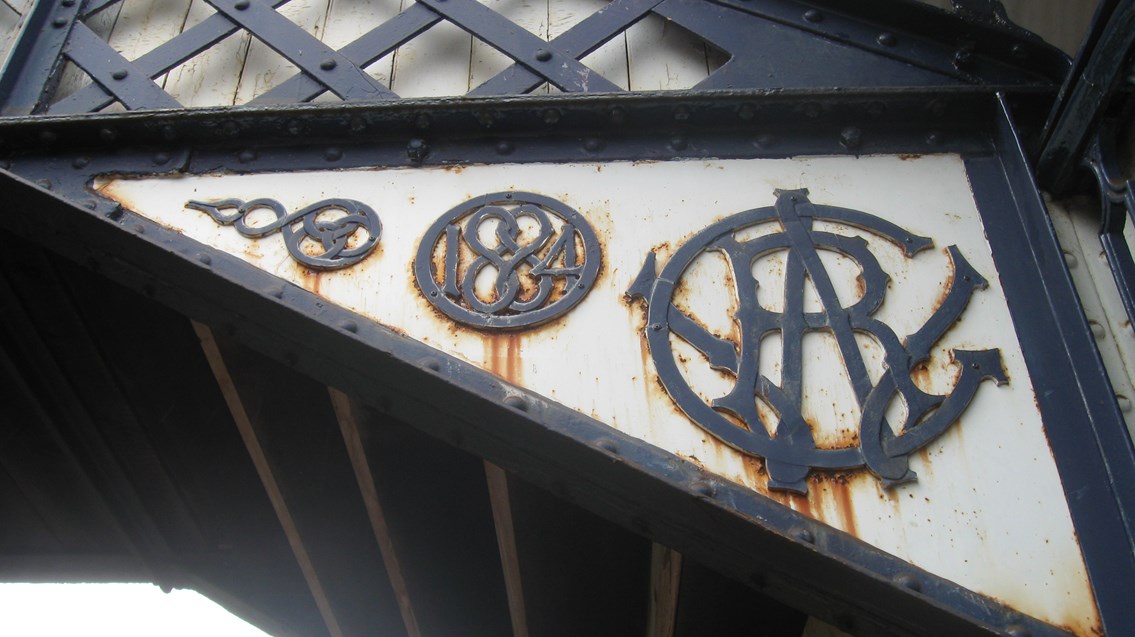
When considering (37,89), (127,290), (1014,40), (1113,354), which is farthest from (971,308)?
(37,89)

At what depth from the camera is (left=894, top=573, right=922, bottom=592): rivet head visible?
6.23ft

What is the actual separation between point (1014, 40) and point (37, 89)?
2421mm

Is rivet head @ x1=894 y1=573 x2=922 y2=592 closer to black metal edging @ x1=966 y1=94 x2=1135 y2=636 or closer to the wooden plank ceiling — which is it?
black metal edging @ x1=966 y1=94 x2=1135 y2=636

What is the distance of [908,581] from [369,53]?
1.86 metres

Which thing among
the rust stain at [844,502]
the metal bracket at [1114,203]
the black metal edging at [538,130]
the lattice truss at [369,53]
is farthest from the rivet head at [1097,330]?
the lattice truss at [369,53]

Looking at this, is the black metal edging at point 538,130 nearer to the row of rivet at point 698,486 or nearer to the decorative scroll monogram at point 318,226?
the decorative scroll monogram at point 318,226

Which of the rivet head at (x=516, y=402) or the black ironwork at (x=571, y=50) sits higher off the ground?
the black ironwork at (x=571, y=50)

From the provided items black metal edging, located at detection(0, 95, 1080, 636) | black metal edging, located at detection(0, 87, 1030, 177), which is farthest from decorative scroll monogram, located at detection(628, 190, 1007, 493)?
black metal edging, located at detection(0, 87, 1030, 177)

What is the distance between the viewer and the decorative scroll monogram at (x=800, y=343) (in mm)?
2090

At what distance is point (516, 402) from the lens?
6.99ft

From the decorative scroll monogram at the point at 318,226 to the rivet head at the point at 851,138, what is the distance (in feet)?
3.60

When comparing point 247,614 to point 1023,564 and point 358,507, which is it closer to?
point 358,507

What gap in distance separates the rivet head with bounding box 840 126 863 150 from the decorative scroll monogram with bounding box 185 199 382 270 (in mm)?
1098

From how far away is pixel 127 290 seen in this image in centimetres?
277
